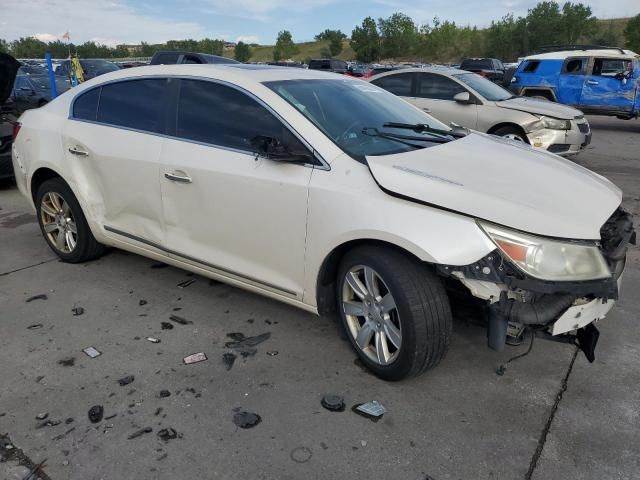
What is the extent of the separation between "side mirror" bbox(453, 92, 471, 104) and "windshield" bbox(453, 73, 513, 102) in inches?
Result: 12.8

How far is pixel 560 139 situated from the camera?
28.3 ft

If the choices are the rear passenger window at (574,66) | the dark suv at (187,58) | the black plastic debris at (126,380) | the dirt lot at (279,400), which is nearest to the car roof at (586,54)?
the rear passenger window at (574,66)

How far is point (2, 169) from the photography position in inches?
291

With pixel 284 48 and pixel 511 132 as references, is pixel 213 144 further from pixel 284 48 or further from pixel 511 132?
pixel 284 48

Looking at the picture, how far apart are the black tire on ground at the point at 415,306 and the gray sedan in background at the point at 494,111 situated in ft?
21.4

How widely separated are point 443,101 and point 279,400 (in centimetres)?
751

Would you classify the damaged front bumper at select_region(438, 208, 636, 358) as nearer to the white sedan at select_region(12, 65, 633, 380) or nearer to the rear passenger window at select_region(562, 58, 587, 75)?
the white sedan at select_region(12, 65, 633, 380)

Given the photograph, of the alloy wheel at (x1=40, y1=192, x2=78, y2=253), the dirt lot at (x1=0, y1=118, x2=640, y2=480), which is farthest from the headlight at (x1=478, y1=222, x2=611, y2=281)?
the alloy wheel at (x1=40, y1=192, x2=78, y2=253)

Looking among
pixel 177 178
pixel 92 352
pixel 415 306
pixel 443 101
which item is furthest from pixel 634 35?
pixel 92 352

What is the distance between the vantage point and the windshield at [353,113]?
10.3ft

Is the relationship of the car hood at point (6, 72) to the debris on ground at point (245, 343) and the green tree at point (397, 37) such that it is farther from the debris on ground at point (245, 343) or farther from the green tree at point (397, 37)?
the green tree at point (397, 37)

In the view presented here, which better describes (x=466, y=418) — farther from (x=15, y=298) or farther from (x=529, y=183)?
(x=15, y=298)

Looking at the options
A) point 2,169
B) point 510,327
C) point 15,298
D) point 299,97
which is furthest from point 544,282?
point 2,169

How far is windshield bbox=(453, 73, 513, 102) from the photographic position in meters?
9.04
